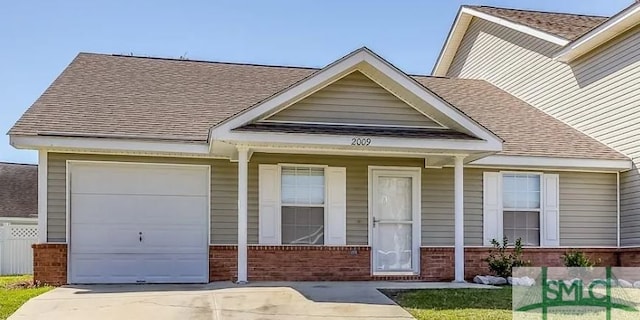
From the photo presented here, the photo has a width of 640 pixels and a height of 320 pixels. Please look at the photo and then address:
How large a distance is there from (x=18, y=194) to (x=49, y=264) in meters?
14.5

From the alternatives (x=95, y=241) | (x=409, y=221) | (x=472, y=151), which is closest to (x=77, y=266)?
(x=95, y=241)

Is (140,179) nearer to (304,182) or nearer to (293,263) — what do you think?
(304,182)

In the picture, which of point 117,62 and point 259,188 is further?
point 117,62

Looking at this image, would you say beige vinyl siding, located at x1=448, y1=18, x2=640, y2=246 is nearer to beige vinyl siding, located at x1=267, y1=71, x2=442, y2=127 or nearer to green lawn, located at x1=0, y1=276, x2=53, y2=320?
beige vinyl siding, located at x1=267, y1=71, x2=442, y2=127

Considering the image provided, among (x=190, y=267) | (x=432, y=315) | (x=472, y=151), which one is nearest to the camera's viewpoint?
(x=432, y=315)

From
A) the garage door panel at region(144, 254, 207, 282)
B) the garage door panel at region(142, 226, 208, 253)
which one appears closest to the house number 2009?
the garage door panel at region(142, 226, 208, 253)

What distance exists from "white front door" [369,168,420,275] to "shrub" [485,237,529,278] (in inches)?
59.3

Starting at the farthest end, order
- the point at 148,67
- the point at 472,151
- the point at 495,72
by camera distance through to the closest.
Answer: the point at 495,72, the point at 148,67, the point at 472,151

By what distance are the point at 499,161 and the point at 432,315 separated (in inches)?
228

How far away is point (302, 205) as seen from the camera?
42.3 ft

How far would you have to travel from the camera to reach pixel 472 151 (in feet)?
37.8

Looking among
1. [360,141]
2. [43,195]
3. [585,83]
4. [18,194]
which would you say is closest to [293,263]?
[360,141]

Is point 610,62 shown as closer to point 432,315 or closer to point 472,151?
point 472,151

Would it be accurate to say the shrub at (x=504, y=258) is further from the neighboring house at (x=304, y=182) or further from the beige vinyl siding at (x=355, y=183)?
the beige vinyl siding at (x=355, y=183)
